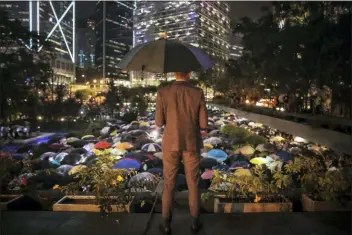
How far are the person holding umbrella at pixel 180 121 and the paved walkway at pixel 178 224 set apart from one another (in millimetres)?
357

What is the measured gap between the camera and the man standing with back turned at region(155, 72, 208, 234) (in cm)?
410

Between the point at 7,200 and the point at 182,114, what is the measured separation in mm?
3587

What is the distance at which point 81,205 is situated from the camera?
17.5 ft

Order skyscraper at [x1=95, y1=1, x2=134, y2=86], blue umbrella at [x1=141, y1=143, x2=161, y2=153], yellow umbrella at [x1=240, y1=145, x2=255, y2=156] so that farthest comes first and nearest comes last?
skyscraper at [x1=95, y1=1, x2=134, y2=86] < blue umbrella at [x1=141, y1=143, x2=161, y2=153] < yellow umbrella at [x1=240, y1=145, x2=255, y2=156]

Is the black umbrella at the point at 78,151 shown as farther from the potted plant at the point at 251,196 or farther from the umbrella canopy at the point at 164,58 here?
the umbrella canopy at the point at 164,58

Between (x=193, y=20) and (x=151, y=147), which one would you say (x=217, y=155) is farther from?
(x=193, y=20)

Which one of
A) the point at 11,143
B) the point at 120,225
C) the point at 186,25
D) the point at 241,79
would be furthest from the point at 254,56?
the point at 186,25

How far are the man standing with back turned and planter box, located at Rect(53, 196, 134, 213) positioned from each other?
117cm

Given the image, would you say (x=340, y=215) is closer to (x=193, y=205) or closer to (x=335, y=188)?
(x=335, y=188)

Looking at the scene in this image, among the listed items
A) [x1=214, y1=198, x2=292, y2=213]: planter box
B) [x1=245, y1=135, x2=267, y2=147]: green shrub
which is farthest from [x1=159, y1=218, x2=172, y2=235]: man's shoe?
[x1=245, y1=135, x2=267, y2=147]: green shrub

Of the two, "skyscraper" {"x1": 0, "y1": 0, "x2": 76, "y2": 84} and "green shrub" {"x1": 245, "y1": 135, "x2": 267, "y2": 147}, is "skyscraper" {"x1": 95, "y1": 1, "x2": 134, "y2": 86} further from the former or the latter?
"green shrub" {"x1": 245, "y1": 135, "x2": 267, "y2": 147}

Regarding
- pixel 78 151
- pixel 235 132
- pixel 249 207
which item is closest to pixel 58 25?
pixel 235 132

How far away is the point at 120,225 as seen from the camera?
4559mm

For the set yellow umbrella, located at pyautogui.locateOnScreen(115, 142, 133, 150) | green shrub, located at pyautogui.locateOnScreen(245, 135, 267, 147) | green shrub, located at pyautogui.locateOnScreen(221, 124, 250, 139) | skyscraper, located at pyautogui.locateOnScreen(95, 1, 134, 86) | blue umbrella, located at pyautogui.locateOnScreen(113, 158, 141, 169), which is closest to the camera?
blue umbrella, located at pyautogui.locateOnScreen(113, 158, 141, 169)
